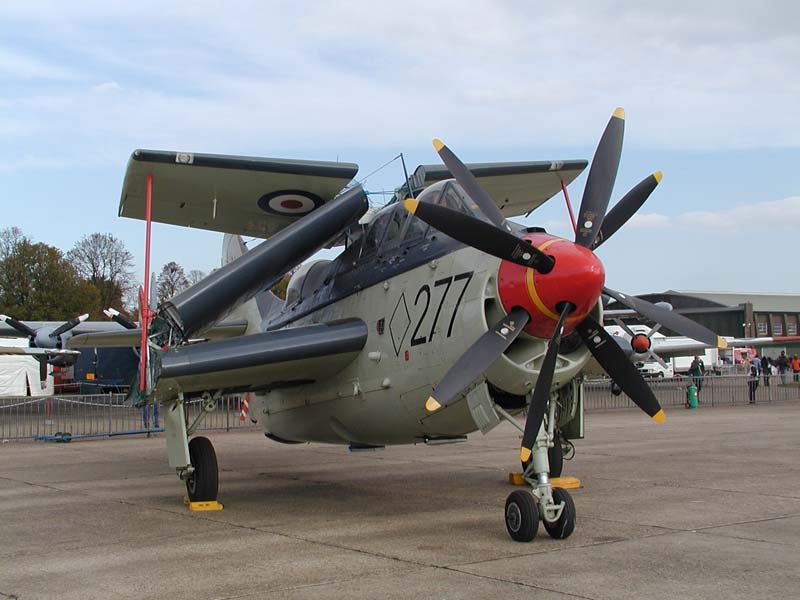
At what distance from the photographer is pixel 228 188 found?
39.4 ft

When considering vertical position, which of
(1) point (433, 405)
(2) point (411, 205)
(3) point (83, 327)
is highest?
(3) point (83, 327)

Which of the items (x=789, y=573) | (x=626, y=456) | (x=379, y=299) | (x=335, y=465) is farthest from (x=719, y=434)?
(x=789, y=573)

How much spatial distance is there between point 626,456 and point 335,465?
565cm

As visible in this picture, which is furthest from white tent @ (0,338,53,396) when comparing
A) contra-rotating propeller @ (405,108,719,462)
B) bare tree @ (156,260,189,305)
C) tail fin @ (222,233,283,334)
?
bare tree @ (156,260,189,305)

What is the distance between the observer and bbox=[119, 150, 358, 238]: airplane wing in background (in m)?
11.0

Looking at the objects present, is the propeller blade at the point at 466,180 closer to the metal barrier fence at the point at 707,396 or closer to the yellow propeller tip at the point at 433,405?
the yellow propeller tip at the point at 433,405

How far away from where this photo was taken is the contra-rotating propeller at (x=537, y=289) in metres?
7.62

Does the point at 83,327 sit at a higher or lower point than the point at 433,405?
higher

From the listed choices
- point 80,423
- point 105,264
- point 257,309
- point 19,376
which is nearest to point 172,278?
point 105,264

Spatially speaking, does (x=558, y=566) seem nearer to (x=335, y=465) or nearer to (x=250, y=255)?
(x=250, y=255)

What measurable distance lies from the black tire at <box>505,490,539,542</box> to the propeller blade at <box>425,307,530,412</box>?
1.24 m

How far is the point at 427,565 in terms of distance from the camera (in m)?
7.04

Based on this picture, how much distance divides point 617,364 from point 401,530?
2.92 m

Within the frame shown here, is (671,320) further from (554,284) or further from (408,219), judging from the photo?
(408,219)
